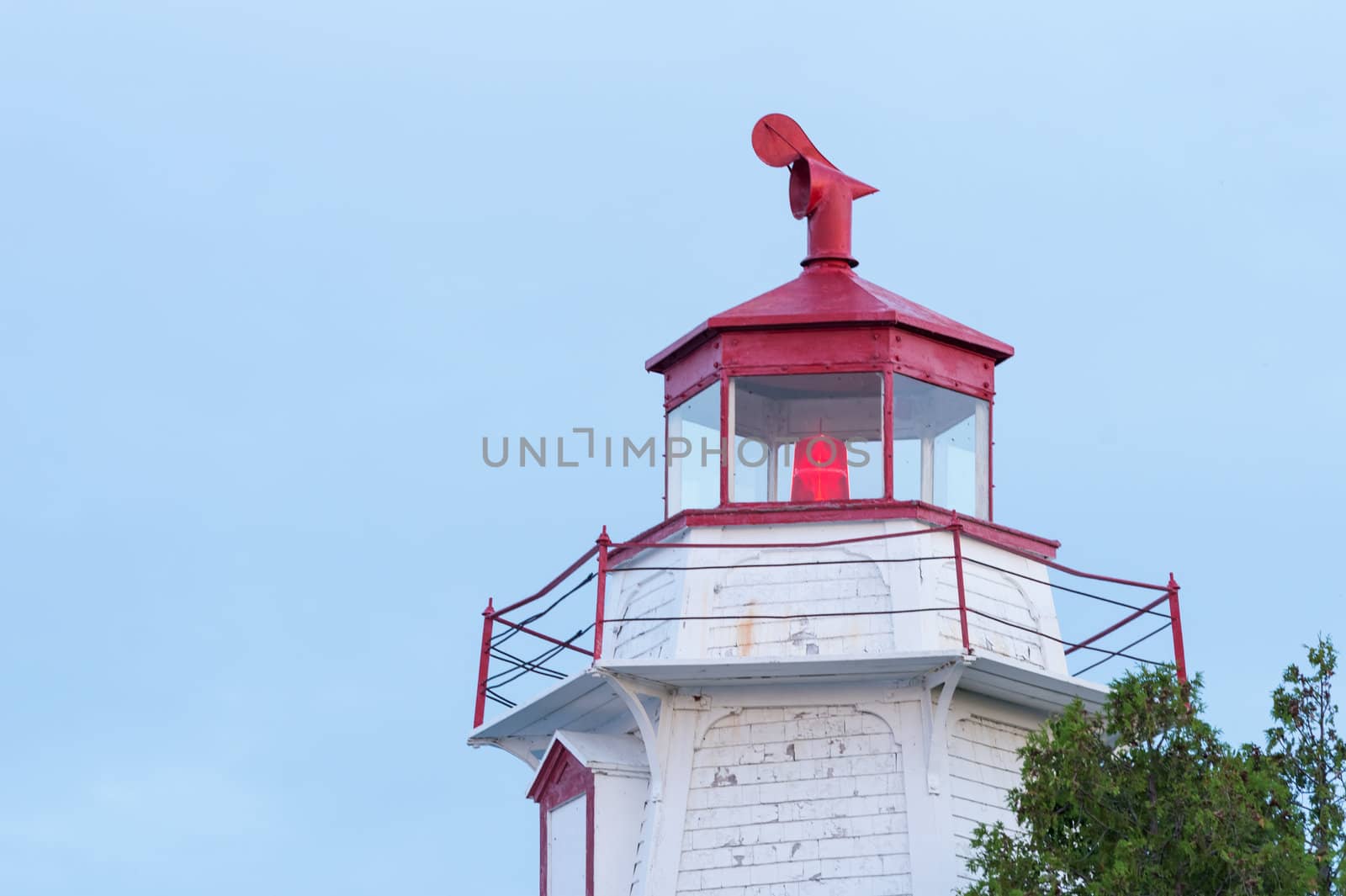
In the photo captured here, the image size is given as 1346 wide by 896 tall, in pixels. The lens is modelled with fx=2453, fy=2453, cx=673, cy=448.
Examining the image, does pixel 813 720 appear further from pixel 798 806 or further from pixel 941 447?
pixel 941 447

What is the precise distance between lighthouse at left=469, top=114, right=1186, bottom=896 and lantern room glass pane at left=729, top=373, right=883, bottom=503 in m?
0.02

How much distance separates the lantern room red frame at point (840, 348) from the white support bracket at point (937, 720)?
1550 millimetres

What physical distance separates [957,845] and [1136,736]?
7.22ft

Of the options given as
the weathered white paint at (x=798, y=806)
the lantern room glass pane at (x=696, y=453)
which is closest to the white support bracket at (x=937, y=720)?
the weathered white paint at (x=798, y=806)

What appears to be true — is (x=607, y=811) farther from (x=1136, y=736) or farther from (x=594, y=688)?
(x=1136, y=736)

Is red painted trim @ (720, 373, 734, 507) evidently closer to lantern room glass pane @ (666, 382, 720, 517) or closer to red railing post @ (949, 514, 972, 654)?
lantern room glass pane @ (666, 382, 720, 517)

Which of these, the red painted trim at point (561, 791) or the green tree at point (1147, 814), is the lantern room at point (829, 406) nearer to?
the red painted trim at point (561, 791)

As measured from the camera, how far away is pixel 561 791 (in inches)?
768

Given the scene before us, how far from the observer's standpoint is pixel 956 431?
65.7 feet

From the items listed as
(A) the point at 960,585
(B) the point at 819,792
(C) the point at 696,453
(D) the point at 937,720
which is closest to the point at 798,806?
(B) the point at 819,792

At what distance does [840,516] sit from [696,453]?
1599 mm

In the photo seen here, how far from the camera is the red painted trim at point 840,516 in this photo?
18906 mm

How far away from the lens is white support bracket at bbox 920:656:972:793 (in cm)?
1797

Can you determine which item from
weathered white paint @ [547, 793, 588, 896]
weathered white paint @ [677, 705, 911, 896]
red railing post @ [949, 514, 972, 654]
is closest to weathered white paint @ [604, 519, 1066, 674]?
red railing post @ [949, 514, 972, 654]
